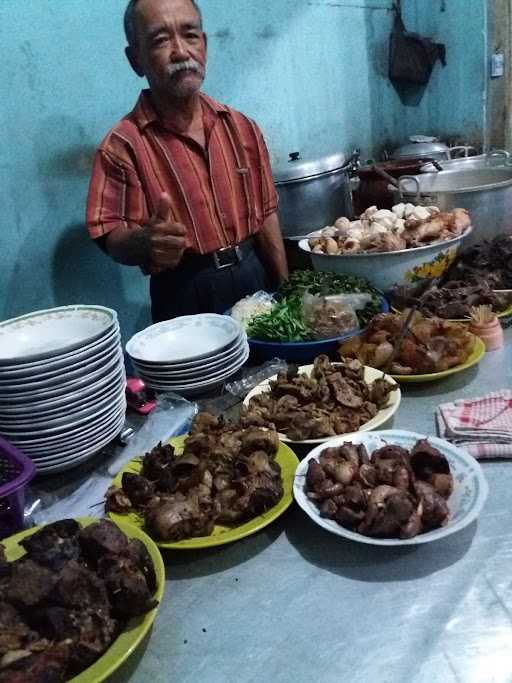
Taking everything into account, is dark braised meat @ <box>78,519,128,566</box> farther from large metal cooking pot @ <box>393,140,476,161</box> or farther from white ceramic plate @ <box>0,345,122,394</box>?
large metal cooking pot @ <box>393,140,476,161</box>

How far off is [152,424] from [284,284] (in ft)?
2.75

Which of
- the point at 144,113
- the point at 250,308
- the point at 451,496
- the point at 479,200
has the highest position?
the point at 144,113

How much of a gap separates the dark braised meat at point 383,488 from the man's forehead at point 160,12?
188 cm

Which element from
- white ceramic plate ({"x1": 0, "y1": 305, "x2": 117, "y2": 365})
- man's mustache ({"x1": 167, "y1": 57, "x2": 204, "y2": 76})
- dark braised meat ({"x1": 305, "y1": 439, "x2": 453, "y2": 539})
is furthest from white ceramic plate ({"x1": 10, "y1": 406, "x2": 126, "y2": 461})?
man's mustache ({"x1": 167, "y1": 57, "x2": 204, "y2": 76})

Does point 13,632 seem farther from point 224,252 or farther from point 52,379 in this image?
point 224,252

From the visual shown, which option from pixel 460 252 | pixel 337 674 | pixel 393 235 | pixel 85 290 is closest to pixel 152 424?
pixel 337 674

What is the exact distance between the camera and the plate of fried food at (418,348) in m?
1.48

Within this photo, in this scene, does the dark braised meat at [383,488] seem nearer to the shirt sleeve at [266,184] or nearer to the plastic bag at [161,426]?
the plastic bag at [161,426]

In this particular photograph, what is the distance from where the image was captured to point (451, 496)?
1025mm

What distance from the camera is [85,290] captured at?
9.96 feet

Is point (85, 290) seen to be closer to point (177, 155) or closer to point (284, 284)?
point (177, 155)

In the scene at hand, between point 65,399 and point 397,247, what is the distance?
47.0 inches

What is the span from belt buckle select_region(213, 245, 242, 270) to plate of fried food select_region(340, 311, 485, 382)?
1009mm

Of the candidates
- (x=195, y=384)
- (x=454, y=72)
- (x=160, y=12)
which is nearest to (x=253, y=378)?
(x=195, y=384)
